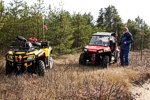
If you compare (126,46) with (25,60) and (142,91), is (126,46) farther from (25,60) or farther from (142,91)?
(25,60)

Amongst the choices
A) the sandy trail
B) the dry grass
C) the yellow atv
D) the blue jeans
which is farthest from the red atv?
the yellow atv

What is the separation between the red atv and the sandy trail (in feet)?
8.57

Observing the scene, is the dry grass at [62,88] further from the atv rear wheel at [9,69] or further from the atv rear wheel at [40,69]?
the atv rear wheel at [9,69]

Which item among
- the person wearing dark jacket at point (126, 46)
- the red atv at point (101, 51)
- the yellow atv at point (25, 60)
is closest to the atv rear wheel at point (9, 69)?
the yellow atv at point (25, 60)

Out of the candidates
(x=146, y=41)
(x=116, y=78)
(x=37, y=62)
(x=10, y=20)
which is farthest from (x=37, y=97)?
(x=146, y=41)

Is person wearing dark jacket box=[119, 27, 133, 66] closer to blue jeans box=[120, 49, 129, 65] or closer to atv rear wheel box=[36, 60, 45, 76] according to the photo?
blue jeans box=[120, 49, 129, 65]

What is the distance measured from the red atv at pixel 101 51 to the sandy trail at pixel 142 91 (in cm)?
261

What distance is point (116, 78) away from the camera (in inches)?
377

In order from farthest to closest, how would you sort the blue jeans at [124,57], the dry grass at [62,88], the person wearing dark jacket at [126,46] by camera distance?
the blue jeans at [124,57]
the person wearing dark jacket at [126,46]
the dry grass at [62,88]

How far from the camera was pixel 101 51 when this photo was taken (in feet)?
41.0

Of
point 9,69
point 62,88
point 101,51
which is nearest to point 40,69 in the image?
point 9,69

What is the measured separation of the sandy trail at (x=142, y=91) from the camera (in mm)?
8703

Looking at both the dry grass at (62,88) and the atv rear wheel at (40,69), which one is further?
the atv rear wheel at (40,69)

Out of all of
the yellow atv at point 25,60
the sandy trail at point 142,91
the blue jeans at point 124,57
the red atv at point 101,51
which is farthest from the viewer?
the blue jeans at point 124,57
